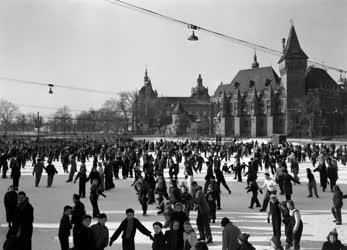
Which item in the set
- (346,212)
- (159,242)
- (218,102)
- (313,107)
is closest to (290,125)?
(313,107)

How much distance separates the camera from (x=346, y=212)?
499 inches

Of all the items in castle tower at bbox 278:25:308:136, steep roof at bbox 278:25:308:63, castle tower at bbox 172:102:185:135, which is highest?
steep roof at bbox 278:25:308:63

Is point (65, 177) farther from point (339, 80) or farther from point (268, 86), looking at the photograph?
point (339, 80)

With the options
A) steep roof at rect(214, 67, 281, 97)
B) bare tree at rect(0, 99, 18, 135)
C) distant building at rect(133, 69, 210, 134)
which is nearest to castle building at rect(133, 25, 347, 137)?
steep roof at rect(214, 67, 281, 97)

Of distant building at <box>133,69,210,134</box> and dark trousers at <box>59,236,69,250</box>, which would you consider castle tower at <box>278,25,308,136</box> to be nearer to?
distant building at <box>133,69,210,134</box>

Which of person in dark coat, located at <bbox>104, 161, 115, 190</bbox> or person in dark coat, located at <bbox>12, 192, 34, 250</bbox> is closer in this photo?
person in dark coat, located at <bbox>12, 192, 34, 250</bbox>

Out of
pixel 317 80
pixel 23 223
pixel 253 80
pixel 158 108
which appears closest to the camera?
pixel 23 223

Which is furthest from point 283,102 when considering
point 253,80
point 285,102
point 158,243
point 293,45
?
point 158,243

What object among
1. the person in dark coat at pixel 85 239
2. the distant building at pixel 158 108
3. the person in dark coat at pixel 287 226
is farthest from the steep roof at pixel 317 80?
the person in dark coat at pixel 85 239

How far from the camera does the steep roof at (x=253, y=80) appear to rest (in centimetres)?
9122

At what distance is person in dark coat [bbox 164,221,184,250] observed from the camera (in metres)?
6.75

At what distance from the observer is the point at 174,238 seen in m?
6.84

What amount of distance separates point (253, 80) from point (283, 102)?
16.3 m

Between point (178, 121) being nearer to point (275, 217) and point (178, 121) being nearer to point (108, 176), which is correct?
point (108, 176)
